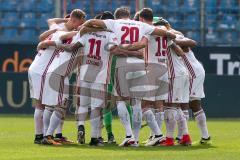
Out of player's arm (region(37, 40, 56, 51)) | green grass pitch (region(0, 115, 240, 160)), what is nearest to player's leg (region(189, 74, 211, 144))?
green grass pitch (region(0, 115, 240, 160))

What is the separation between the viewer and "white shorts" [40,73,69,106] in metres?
12.9

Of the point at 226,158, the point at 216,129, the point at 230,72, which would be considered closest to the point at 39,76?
the point at 226,158

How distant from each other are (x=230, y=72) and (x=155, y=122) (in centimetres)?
1121

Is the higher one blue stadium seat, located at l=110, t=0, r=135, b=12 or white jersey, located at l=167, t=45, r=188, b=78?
blue stadium seat, located at l=110, t=0, r=135, b=12

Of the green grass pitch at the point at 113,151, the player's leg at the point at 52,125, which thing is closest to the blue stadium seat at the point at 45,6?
the green grass pitch at the point at 113,151

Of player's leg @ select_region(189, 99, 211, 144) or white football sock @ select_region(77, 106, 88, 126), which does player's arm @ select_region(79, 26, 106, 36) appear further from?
player's leg @ select_region(189, 99, 211, 144)

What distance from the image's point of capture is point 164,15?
2480cm

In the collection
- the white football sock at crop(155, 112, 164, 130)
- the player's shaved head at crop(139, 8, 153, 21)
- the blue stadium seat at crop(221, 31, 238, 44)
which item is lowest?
the white football sock at crop(155, 112, 164, 130)

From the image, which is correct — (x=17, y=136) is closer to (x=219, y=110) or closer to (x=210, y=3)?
(x=219, y=110)

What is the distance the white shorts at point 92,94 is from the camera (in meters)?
12.5

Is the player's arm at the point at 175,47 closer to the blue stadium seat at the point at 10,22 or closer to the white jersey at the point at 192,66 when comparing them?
the white jersey at the point at 192,66

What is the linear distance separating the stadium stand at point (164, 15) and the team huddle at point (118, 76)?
11050 mm

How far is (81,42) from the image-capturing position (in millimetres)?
12469

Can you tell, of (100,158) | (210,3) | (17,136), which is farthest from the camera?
(210,3)
